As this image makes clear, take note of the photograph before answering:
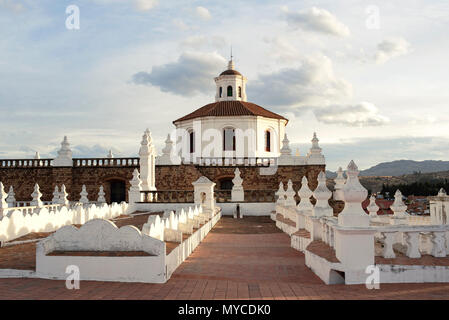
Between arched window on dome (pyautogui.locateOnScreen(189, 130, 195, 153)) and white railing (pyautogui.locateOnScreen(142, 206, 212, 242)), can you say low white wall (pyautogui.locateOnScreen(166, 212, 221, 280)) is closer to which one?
white railing (pyautogui.locateOnScreen(142, 206, 212, 242))

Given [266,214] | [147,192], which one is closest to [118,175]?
[147,192]

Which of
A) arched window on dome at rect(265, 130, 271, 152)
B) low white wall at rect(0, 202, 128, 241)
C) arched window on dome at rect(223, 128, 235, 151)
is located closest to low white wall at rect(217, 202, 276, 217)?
low white wall at rect(0, 202, 128, 241)

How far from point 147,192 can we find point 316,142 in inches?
590

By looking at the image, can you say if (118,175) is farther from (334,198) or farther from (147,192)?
(334,198)

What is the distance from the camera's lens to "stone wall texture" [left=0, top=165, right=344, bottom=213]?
32.0 meters

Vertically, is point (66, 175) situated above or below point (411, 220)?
above

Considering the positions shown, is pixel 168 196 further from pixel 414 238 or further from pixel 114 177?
pixel 414 238

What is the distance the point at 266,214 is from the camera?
22984 mm

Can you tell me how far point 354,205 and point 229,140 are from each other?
32.1 metres

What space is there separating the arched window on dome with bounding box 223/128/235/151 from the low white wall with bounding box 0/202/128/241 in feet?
72.2

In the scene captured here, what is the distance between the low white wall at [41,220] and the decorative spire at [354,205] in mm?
8455

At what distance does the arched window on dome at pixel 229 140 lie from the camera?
3797 cm

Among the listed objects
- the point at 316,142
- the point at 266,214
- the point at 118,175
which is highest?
the point at 316,142

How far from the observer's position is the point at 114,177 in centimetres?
3334
